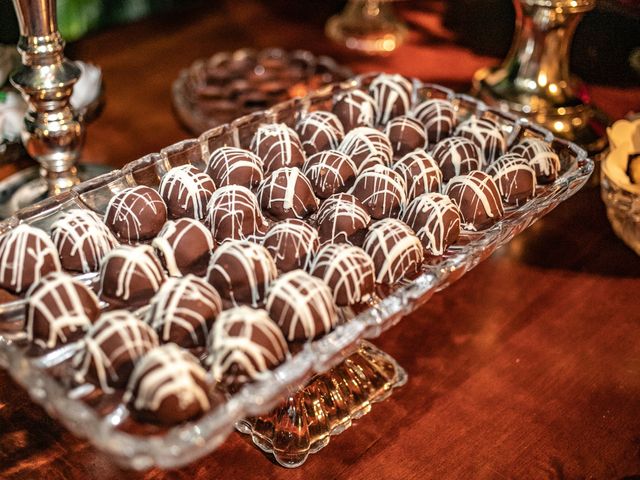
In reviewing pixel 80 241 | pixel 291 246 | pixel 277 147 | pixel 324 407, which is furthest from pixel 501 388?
pixel 80 241

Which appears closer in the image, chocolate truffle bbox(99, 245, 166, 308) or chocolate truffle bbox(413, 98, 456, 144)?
chocolate truffle bbox(99, 245, 166, 308)

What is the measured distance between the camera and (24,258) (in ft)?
2.68

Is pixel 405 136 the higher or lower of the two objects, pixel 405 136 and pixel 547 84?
the higher

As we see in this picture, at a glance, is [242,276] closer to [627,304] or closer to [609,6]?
[627,304]

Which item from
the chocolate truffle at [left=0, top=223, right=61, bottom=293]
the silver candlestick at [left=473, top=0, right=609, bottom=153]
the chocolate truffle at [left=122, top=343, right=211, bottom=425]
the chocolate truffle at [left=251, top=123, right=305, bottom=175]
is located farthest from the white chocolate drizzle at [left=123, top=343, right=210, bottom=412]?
the silver candlestick at [left=473, top=0, right=609, bottom=153]

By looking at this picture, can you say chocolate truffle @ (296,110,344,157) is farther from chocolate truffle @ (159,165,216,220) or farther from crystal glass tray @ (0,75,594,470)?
chocolate truffle @ (159,165,216,220)

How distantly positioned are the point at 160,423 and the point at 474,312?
0.58 m

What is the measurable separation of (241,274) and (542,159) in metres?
0.49

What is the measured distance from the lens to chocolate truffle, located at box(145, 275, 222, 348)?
0.75 metres

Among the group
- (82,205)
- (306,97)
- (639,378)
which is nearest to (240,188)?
(82,205)

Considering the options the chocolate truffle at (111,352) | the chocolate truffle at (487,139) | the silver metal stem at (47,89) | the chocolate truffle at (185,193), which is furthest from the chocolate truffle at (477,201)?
the silver metal stem at (47,89)

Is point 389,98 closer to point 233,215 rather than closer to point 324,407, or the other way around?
point 233,215

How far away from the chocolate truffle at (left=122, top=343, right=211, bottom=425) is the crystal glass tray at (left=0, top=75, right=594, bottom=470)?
0.02m

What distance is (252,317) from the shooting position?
733 millimetres
